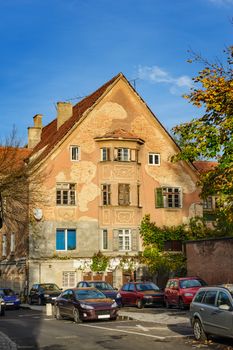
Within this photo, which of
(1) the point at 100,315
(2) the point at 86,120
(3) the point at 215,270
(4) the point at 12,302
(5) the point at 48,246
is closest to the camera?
(1) the point at 100,315

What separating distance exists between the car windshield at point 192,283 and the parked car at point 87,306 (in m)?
6.21

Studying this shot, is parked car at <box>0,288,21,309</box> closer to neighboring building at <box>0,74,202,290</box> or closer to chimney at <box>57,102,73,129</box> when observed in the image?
neighboring building at <box>0,74,202,290</box>

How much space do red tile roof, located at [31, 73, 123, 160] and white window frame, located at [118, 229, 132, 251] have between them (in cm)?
824

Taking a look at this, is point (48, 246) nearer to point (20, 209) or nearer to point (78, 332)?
point (20, 209)

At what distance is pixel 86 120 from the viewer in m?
44.0

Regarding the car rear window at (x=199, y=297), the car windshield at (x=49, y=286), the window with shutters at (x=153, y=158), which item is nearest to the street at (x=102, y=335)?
the car rear window at (x=199, y=297)

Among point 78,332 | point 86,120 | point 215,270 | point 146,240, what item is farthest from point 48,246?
point 78,332

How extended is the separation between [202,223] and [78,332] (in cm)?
2690

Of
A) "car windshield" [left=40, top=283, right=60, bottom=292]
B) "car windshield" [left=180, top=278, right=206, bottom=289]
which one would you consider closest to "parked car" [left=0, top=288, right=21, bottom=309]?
"car windshield" [left=40, top=283, right=60, bottom=292]

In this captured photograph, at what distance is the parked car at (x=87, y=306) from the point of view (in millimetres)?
23266

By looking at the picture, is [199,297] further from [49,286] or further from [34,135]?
[34,135]

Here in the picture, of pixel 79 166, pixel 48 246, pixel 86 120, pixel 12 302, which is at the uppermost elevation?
pixel 86 120

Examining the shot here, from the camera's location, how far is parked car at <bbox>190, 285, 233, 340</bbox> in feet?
47.4

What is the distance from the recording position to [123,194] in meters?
42.9
